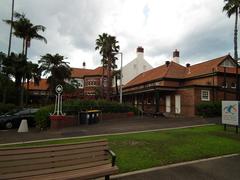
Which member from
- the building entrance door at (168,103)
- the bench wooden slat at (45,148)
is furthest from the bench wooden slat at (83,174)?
the building entrance door at (168,103)

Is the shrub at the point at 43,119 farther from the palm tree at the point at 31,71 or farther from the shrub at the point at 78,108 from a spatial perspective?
the palm tree at the point at 31,71

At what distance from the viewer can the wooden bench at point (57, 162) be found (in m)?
3.77

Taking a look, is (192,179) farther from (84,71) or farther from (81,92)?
(84,71)

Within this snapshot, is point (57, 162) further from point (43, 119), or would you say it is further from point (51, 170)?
point (43, 119)

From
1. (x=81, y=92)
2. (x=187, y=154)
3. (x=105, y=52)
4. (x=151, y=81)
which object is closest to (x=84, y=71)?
(x=81, y=92)

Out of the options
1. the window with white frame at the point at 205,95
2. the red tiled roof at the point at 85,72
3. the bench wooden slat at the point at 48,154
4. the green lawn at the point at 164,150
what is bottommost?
the green lawn at the point at 164,150

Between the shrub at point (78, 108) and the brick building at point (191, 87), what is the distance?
6700 mm

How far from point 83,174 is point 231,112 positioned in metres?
10.8

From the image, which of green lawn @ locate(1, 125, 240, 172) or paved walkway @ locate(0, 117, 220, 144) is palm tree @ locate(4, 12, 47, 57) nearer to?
paved walkway @ locate(0, 117, 220, 144)

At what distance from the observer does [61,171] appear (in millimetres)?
4207

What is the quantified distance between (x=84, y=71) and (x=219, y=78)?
3887 cm

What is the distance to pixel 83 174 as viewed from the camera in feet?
13.7

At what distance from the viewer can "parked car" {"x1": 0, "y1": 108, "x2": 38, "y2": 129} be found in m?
16.6

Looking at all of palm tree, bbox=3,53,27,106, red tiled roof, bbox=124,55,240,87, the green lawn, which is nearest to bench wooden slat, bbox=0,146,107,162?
the green lawn
